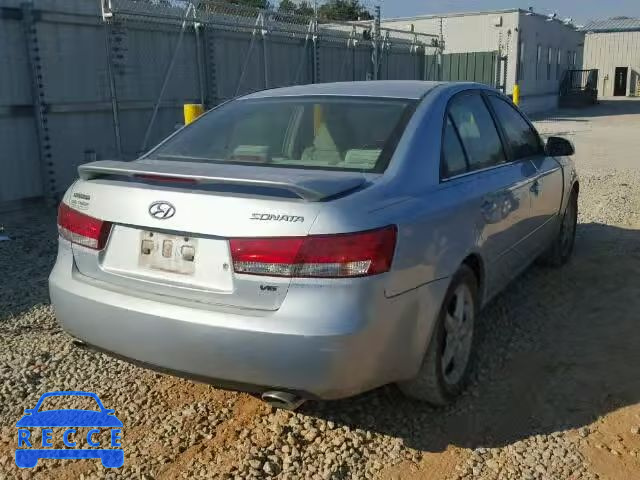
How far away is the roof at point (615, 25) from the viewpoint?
4781 cm

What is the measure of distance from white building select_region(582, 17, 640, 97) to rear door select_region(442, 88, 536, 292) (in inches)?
1948

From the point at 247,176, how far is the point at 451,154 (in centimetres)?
122

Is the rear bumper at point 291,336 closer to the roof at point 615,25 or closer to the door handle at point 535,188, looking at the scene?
the door handle at point 535,188

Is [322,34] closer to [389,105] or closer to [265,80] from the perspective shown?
[265,80]

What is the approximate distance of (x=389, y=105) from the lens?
341 cm

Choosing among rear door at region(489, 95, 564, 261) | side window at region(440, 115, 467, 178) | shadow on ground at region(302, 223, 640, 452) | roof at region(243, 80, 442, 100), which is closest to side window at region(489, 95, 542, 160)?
rear door at region(489, 95, 564, 261)

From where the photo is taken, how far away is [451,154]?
331 centimetres

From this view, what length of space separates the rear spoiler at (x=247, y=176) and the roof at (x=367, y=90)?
0.82 m

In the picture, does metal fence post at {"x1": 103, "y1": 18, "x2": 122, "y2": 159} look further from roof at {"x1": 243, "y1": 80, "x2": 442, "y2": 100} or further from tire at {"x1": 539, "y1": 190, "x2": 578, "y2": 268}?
tire at {"x1": 539, "y1": 190, "x2": 578, "y2": 268}

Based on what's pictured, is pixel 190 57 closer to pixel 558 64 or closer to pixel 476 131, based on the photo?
pixel 476 131

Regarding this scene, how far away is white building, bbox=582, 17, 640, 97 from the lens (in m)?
47.0

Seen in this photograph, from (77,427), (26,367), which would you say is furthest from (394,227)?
(26,367)

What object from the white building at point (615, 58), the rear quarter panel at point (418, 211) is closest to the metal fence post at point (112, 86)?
the rear quarter panel at point (418, 211)

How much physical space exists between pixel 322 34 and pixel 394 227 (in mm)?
12291
